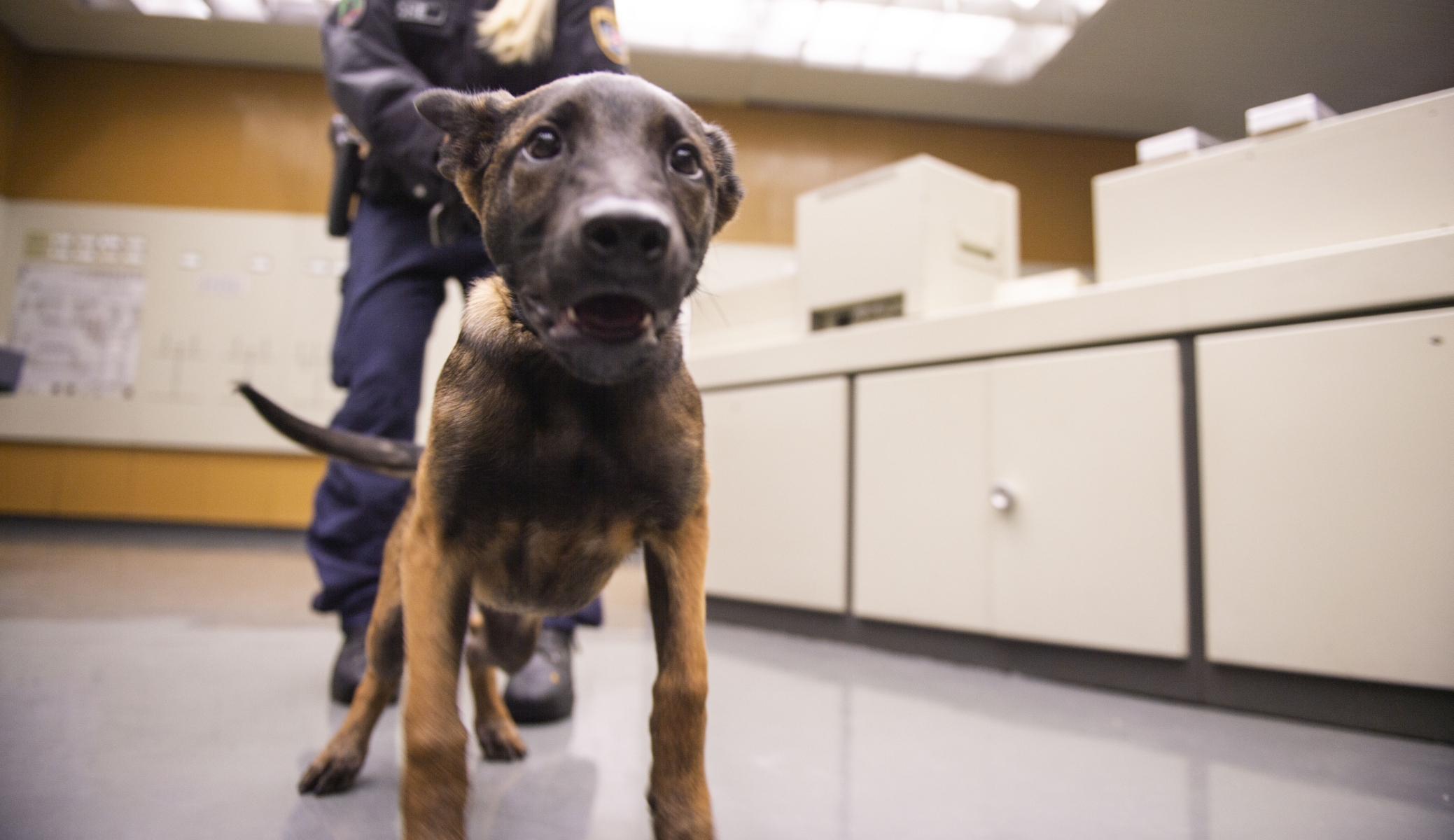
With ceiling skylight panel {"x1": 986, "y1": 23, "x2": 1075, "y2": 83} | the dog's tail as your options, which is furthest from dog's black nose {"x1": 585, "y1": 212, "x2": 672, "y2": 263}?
ceiling skylight panel {"x1": 986, "y1": 23, "x2": 1075, "y2": 83}

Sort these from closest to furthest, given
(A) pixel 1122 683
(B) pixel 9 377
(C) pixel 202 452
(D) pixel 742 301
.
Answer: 1. (A) pixel 1122 683
2. (B) pixel 9 377
3. (D) pixel 742 301
4. (C) pixel 202 452

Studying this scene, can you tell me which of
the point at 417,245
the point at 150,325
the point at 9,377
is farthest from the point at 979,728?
the point at 150,325

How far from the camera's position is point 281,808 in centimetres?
98

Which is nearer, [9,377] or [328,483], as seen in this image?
[328,483]

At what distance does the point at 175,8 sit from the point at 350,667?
4.11 meters

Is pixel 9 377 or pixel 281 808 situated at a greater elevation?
pixel 9 377

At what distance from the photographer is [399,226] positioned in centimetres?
129

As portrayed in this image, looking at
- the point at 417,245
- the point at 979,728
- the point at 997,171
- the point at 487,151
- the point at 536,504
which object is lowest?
the point at 979,728

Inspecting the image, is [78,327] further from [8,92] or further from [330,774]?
[330,774]

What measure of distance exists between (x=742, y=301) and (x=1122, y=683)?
1777mm

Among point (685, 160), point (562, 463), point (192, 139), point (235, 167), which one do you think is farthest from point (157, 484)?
point (685, 160)

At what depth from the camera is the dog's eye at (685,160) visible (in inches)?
22.6

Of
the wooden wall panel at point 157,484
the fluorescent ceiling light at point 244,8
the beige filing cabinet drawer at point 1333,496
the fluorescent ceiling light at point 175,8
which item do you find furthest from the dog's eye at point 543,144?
the wooden wall panel at point 157,484

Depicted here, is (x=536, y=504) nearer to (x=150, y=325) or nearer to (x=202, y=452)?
(x=202, y=452)
